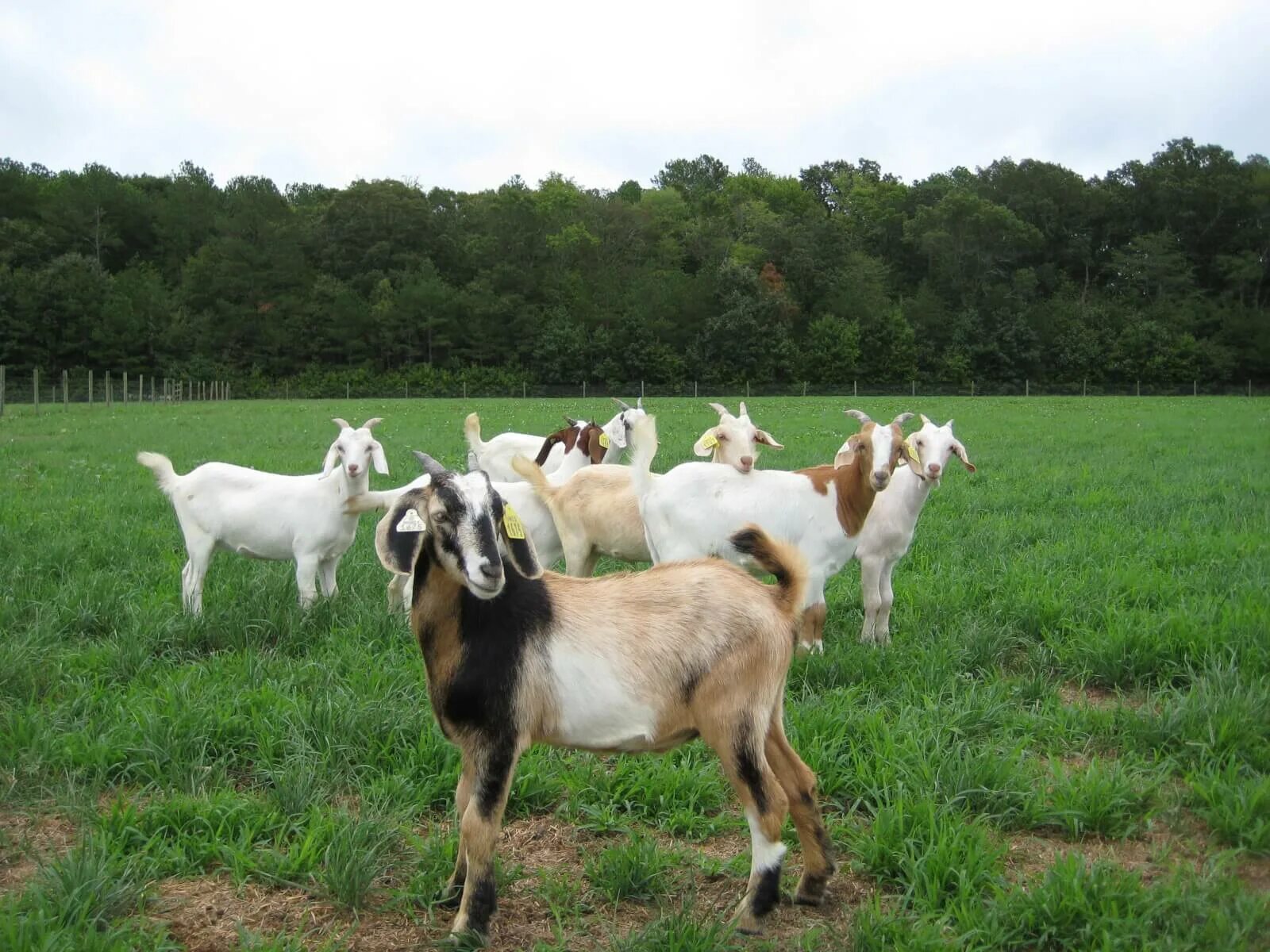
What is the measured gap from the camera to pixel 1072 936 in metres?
2.86

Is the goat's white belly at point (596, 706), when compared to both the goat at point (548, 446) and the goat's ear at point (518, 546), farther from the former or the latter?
the goat at point (548, 446)

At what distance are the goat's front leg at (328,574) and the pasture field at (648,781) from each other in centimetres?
19

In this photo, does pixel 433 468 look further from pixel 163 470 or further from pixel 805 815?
pixel 163 470

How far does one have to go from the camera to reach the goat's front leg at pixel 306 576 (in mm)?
6070

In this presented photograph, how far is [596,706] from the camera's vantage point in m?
3.03

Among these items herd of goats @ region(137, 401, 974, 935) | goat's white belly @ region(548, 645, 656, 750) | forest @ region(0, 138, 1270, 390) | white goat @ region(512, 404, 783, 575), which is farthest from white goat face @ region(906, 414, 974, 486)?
forest @ region(0, 138, 1270, 390)

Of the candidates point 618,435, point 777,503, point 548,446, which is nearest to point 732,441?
point 777,503

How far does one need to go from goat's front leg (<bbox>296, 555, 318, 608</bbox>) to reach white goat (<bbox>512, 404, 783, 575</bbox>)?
1.50 m

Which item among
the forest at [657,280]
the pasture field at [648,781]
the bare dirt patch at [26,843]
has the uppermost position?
the forest at [657,280]

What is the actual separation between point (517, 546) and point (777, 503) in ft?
10.9

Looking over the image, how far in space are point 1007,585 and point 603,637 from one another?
422cm

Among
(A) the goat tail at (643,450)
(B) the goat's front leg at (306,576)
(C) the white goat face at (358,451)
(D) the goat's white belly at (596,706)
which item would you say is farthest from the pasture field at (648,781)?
(A) the goat tail at (643,450)

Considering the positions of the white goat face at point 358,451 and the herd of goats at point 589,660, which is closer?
the herd of goats at point 589,660

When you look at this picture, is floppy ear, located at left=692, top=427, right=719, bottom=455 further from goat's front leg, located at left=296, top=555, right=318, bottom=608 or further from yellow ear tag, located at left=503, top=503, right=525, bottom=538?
yellow ear tag, located at left=503, top=503, right=525, bottom=538
